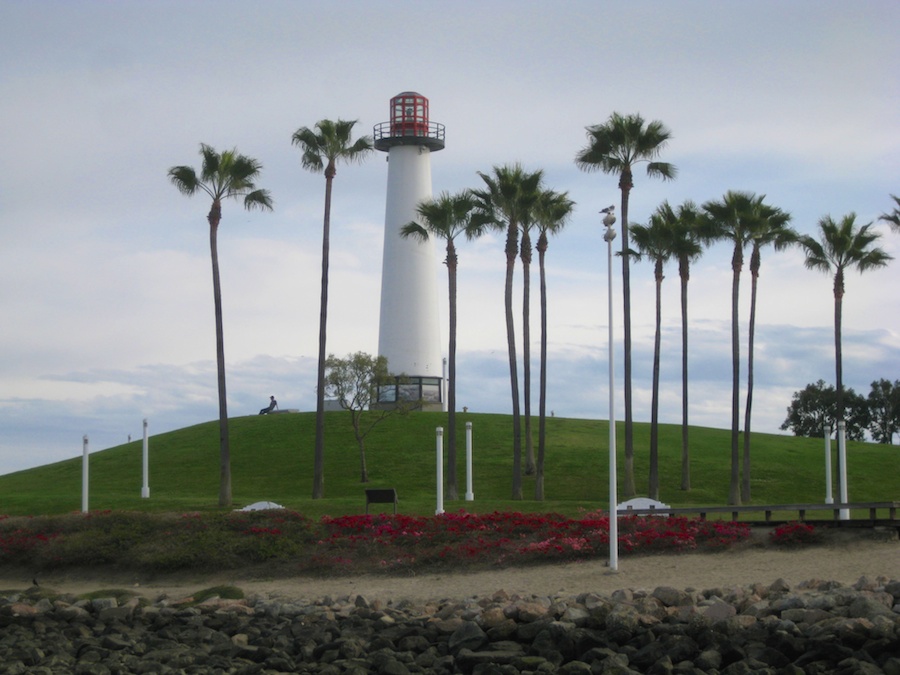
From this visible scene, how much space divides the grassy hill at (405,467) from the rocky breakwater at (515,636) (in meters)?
17.4

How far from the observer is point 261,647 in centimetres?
1817

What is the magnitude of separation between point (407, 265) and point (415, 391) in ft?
23.4

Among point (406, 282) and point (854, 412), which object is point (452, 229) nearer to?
point (406, 282)

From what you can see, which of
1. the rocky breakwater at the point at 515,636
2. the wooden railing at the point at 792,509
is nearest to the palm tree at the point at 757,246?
the wooden railing at the point at 792,509

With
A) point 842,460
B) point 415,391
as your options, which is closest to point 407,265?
point 415,391

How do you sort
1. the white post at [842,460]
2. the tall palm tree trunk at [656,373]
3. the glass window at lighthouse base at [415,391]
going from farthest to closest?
1. the glass window at lighthouse base at [415,391]
2. the tall palm tree trunk at [656,373]
3. the white post at [842,460]

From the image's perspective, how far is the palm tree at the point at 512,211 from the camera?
40688mm

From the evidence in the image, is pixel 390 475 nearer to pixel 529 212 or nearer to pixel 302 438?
pixel 302 438

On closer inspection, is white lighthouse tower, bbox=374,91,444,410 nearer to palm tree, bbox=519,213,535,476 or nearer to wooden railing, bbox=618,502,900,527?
palm tree, bbox=519,213,535,476

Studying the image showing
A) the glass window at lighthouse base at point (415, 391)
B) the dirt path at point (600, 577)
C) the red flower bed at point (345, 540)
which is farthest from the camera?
the glass window at lighthouse base at point (415, 391)

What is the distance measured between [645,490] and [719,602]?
1183 inches

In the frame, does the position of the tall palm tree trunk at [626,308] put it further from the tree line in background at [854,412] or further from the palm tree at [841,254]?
the tree line in background at [854,412]

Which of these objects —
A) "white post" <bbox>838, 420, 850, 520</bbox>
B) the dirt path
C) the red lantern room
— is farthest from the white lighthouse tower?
the dirt path

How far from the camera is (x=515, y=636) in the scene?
17719 mm
